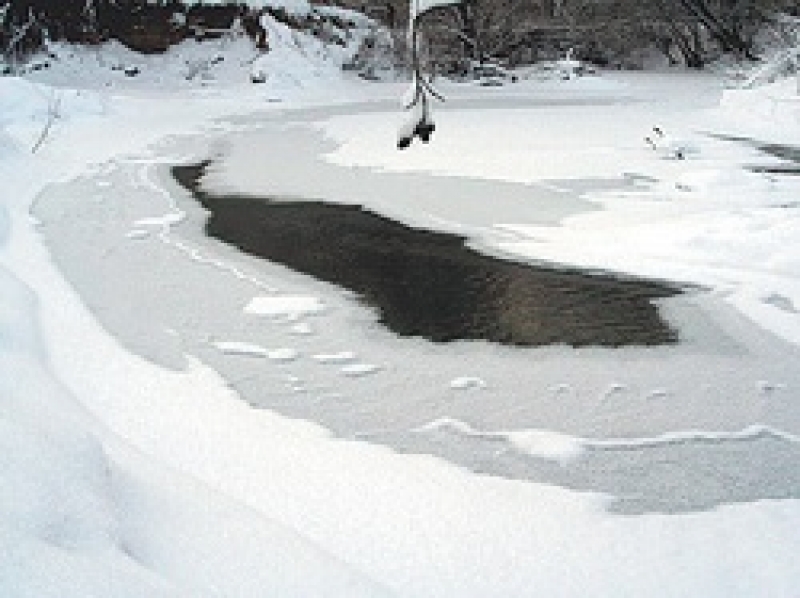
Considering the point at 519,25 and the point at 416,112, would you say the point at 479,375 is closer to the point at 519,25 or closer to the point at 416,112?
the point at 416,112

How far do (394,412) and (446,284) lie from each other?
6.32 ft

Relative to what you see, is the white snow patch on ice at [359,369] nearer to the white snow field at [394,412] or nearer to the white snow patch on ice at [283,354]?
the white snow field at [394,412]

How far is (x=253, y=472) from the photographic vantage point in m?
3.22

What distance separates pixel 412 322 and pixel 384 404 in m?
1.10

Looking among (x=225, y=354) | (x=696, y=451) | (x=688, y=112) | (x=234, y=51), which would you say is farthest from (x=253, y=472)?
(x=234, y=51)

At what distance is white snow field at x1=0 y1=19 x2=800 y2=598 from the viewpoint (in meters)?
2.49

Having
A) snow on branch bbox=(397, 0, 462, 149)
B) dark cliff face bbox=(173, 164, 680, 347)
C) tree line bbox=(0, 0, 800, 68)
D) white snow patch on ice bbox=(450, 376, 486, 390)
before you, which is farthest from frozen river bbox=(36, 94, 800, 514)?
tree line bbox=(0, 0, 800, 68)

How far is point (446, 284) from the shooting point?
18.2ft

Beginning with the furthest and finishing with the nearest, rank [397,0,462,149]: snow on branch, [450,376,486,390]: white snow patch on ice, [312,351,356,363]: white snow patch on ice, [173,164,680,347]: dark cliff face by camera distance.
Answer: [173,164,680,347]: dark cliff face, [312,351,356,363]: white snow patch on ice, [450,376,486,390]: white snow patch on ice, [397,0,462,149]: snow on branch

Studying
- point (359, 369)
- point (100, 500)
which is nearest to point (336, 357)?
point (359, 369)

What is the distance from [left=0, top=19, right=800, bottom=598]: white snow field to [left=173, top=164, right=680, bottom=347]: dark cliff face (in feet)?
0.57

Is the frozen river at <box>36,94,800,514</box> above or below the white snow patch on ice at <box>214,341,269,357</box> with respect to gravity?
above

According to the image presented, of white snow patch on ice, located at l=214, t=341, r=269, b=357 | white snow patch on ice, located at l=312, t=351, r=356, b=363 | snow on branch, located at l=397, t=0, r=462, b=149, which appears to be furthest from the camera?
white snow patch on ice, located at l=214, t=341, r=269, b=357

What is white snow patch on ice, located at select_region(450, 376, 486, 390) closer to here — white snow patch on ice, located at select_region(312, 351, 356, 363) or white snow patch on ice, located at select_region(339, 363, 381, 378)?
white snow patch on ice, located at select_region(339, 363, 381, 378)
